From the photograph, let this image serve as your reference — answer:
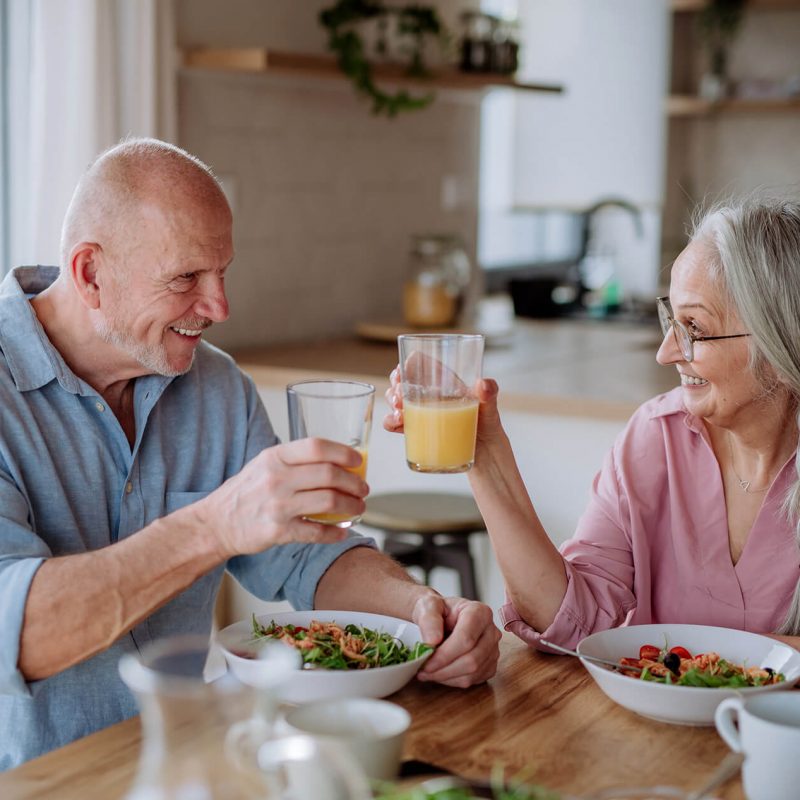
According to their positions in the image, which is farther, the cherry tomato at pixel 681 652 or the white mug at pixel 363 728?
the cherry tomato at pixel 681 652

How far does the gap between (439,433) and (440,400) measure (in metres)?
0.04

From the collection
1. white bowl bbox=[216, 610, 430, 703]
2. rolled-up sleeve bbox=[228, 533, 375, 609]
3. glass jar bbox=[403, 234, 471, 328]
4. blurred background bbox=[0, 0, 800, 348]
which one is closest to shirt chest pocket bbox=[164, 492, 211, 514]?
rolled-up sleeve bbox=[228, 533, 375, 609]

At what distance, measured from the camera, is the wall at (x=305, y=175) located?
3680mm

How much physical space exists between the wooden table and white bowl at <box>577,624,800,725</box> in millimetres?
27

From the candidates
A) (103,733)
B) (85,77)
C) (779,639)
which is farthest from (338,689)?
→ (85,77)

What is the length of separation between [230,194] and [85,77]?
2.28 ft

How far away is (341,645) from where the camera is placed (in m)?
1.48

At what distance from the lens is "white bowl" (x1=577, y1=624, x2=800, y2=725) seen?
4.46 ft

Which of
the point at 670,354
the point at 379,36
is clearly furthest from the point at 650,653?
the point at 379,36

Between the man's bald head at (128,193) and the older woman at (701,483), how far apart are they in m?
0.53

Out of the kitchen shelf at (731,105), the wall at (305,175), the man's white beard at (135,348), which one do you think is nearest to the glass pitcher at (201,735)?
the man's white beard at (135,348)

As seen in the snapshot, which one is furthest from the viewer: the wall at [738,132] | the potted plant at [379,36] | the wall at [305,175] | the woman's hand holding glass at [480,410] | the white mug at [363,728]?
the wall at [738,132]

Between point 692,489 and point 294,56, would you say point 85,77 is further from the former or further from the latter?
point 692,489

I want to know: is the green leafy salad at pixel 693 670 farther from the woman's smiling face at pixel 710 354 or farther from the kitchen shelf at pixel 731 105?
the kitchen shelf at pixel 731 105
